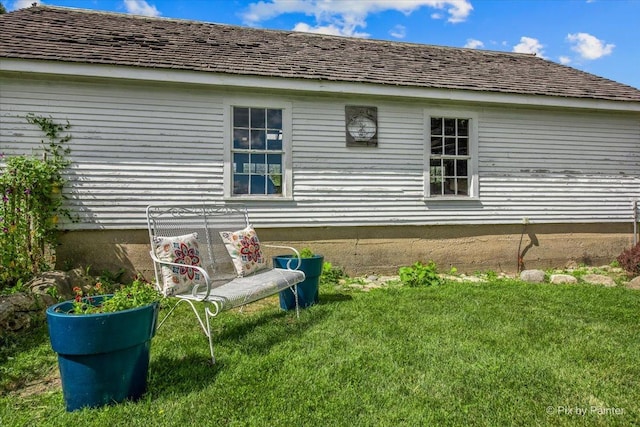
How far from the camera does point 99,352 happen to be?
2213 millimetres

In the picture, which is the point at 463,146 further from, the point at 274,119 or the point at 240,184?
the point at 240,184

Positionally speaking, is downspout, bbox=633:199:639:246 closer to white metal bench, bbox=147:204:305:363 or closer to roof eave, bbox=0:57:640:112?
roof eave, bbox=0:57:640:112

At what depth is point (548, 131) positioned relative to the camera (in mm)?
7562

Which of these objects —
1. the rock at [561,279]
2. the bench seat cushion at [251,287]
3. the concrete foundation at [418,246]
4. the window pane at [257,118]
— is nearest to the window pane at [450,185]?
the concrete foundation at [418,246]

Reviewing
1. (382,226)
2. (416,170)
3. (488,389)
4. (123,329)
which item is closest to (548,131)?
(416,170)

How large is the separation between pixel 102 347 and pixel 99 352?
33 mm

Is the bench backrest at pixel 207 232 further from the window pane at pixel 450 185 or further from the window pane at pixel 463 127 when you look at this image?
the window pane at pixel 463 127

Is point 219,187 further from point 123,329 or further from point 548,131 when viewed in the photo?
point 548,131

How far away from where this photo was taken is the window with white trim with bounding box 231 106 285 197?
6.45 metres

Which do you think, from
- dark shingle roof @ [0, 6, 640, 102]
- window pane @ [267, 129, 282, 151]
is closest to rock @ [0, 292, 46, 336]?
dark shingle roof @ [0, 6, 640, 102]

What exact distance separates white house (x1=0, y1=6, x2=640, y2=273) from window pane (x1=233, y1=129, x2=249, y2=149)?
0.02 meters

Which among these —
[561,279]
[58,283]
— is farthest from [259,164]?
[561,279]

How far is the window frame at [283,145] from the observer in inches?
248

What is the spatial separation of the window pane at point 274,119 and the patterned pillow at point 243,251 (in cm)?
259
